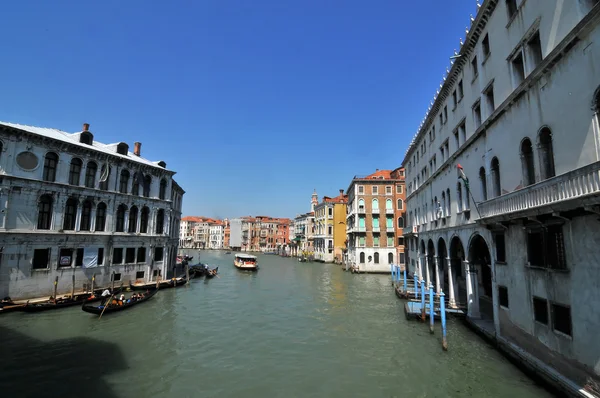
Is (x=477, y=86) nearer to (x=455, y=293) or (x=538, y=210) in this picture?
(x=538, y=210)

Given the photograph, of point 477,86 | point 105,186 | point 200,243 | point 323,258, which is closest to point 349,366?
point 477,86

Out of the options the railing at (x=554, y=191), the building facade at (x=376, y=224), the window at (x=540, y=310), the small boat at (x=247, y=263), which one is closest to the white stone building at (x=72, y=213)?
the small boat at (x=247, y=263)

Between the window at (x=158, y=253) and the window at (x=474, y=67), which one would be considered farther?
the window at (x=158, y=253)

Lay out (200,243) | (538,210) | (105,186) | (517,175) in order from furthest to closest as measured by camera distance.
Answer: (200,243) < (105,186) < (517,175) < (538,210)

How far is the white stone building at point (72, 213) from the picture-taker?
1748 cm

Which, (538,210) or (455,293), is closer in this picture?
(538,210)

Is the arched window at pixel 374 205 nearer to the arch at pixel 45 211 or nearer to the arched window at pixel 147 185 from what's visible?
the arched window at pixel 147 185

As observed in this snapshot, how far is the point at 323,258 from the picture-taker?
214 feet

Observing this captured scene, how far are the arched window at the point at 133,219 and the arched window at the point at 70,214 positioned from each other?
3899 mm

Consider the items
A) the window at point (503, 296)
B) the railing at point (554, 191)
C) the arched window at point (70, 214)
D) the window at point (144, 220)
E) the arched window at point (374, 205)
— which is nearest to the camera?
the railing at point (554, 191)

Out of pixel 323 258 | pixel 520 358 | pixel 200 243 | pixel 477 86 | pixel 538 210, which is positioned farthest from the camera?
pixel 200 243

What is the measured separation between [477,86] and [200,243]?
374 feet

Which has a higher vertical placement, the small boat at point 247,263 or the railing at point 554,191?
the railing at point 554,191

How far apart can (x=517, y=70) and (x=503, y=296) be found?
811 centimetres
